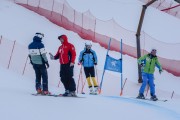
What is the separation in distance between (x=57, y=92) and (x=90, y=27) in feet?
46.9

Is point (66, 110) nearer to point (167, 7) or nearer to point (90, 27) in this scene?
point (90, 27)

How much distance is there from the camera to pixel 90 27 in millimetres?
27531

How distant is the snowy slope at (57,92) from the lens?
8.19m

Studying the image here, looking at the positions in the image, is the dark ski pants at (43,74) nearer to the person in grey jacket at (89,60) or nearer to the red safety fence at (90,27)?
the person in grey jacket at (89,60)

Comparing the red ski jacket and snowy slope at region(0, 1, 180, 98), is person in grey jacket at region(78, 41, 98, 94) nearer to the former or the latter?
the red ski jacket

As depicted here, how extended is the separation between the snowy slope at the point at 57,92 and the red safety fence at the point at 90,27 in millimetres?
527

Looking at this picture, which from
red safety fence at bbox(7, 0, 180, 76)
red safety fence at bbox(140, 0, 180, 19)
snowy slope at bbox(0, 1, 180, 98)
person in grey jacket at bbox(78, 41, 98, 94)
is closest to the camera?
person in grey jacket at bbox(78, 41, 98, 94)

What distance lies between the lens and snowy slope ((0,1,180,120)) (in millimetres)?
8188

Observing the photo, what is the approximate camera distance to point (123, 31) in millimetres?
28797

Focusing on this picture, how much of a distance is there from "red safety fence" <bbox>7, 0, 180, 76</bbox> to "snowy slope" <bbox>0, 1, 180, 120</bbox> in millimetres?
527

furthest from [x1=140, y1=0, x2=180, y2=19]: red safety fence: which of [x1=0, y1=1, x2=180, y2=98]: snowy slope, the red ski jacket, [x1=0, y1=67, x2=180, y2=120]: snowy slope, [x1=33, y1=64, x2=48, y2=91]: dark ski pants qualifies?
[x1=0, y1=67, x2=180, y2=120]: snowy slope

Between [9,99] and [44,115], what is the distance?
5.42 feet

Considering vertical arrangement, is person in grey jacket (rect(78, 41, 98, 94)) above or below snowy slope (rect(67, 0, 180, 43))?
below

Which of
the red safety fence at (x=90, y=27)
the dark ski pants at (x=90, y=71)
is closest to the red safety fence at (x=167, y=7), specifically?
the red safety fence at (x=90, y=27)
